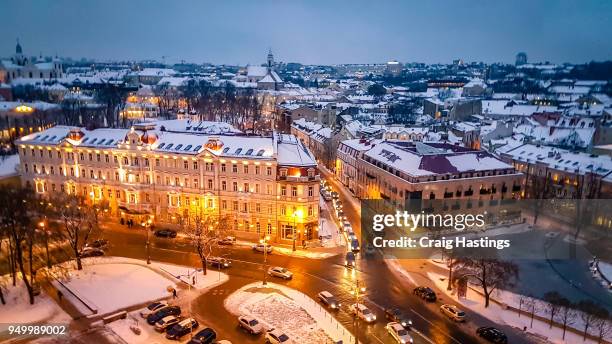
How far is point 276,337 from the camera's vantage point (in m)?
32.8

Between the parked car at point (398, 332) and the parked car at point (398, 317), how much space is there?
0.84 m

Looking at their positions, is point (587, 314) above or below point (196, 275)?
above

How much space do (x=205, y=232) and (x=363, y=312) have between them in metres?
18.0

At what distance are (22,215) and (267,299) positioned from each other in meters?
20.9

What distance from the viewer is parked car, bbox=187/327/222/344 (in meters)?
32.5

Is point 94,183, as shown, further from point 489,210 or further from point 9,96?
point 9,96

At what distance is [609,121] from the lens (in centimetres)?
9212

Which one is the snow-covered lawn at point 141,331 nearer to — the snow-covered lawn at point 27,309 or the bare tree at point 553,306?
the snow-covered lawn at point 27,309

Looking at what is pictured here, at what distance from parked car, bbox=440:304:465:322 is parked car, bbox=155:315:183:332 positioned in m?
20.7

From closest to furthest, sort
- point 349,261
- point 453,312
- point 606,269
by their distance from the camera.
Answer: point 453,312 < point 349,261 < point 606,269

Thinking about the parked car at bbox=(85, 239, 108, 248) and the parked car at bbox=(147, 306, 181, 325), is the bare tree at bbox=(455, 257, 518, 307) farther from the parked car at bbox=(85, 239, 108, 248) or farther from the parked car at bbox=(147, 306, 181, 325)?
the parked car at bbox=(85, 239, 108, 248)

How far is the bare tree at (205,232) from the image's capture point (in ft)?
144

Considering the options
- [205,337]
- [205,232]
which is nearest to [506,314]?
[205,337]

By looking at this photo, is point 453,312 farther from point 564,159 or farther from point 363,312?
point 564,159
